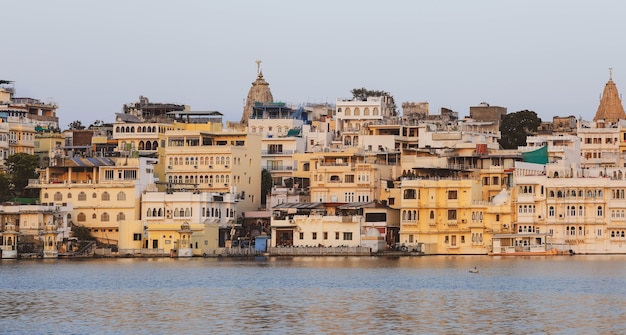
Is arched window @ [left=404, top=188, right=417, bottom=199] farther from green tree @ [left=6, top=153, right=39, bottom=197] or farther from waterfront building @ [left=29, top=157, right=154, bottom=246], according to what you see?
green tree @ [left=6, top=153, right=39, bottom=197]

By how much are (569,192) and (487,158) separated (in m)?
Answer: 7.99

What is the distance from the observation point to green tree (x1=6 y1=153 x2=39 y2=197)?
9656 cm

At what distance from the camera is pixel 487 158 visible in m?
93.4

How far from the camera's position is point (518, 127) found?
370 feet

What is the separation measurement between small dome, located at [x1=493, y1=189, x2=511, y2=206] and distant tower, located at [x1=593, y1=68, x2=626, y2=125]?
83.7 feet

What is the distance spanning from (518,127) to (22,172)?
4067cm

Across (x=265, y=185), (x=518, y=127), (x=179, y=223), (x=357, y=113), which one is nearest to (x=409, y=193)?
(x=179, y=223)

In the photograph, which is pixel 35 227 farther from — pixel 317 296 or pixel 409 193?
pixel 317 296

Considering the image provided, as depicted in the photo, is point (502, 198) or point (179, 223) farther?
point (502, 198)

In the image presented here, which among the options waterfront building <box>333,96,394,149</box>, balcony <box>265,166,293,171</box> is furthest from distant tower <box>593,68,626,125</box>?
balcony <box>265,166,293,171</box>

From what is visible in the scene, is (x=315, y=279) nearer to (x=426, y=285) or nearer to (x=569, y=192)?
(x=426, y=285)

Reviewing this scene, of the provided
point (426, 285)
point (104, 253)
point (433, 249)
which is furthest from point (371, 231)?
point (426, 285)

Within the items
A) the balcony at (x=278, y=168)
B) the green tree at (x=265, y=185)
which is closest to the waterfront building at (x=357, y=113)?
the balcony at (x=278, y=168)

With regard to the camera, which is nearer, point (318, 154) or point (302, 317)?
point (302, 317)
